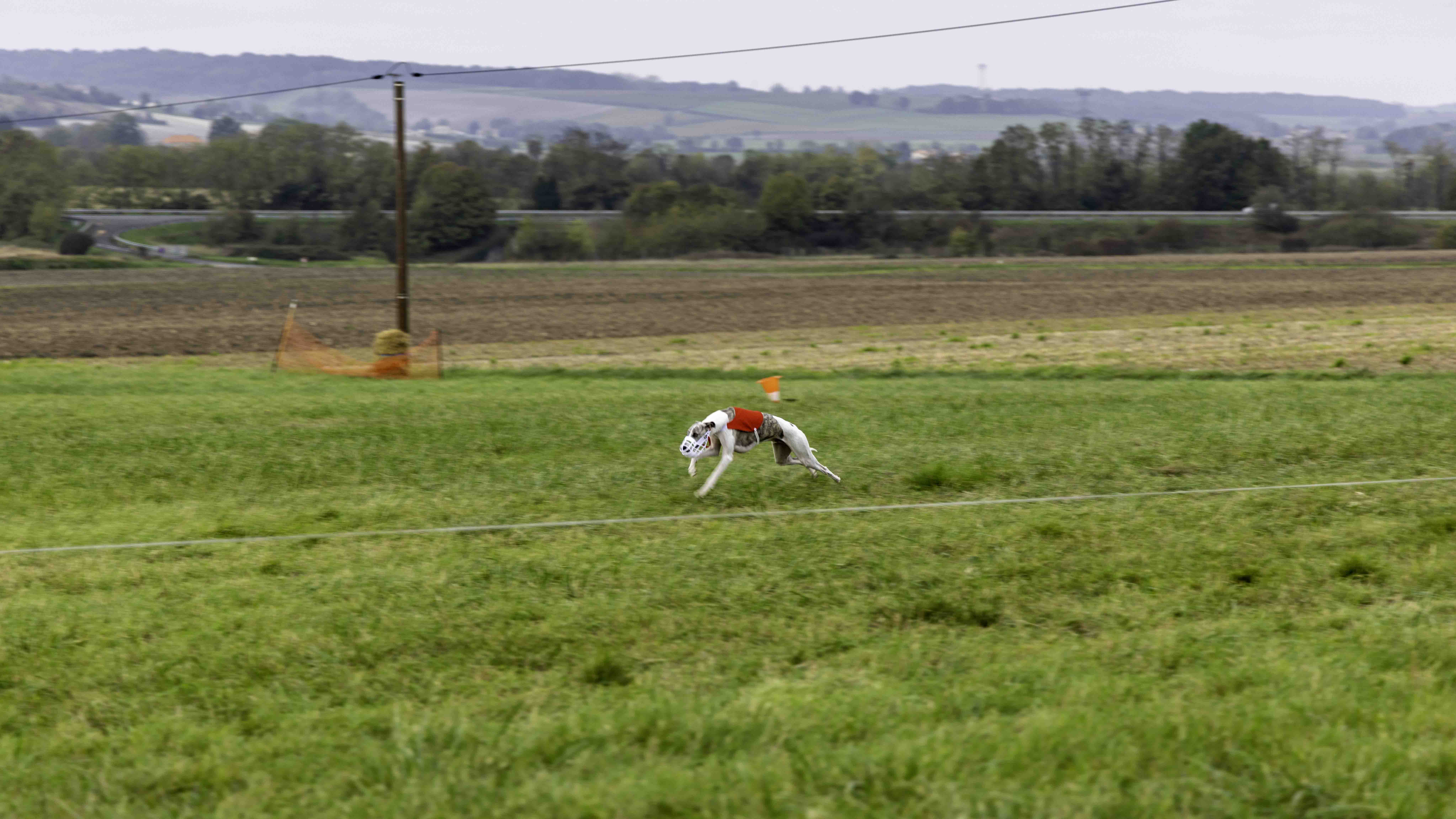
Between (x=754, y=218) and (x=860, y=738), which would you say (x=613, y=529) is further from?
(x=754, y=218)

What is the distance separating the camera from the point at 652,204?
79812 millimetres

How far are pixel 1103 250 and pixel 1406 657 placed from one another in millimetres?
66390

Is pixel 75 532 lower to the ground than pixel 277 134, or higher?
lower

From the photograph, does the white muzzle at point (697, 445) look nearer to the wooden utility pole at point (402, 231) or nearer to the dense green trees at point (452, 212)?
the wooden utility pole at point (402, 231)

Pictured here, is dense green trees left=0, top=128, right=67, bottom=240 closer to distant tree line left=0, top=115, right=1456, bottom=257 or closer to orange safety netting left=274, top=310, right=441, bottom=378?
distant tree line left=0, top=115, right=1456, bottom=257

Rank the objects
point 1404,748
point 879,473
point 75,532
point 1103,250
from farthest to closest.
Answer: point 1103,250 → point 879,473 → point 75,532 → point 1404,748

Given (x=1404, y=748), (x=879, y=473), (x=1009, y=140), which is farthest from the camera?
(x=1009, y=140)

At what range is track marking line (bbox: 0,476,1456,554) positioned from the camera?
9.20 meters

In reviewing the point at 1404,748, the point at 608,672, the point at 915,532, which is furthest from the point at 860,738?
the point at 915,532

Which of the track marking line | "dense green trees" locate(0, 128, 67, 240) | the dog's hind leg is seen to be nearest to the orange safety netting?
the track marking line

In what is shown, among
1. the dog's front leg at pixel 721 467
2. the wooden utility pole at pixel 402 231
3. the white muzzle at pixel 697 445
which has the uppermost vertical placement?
the wooden utility pole at pixel 402 231

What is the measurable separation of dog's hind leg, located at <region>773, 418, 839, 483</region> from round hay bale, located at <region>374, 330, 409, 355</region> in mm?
15091

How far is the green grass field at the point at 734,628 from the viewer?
482cm

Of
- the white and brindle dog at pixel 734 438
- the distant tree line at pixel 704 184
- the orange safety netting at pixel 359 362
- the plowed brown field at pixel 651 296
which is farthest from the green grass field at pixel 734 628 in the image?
the distant tree line at pixel 704 184
